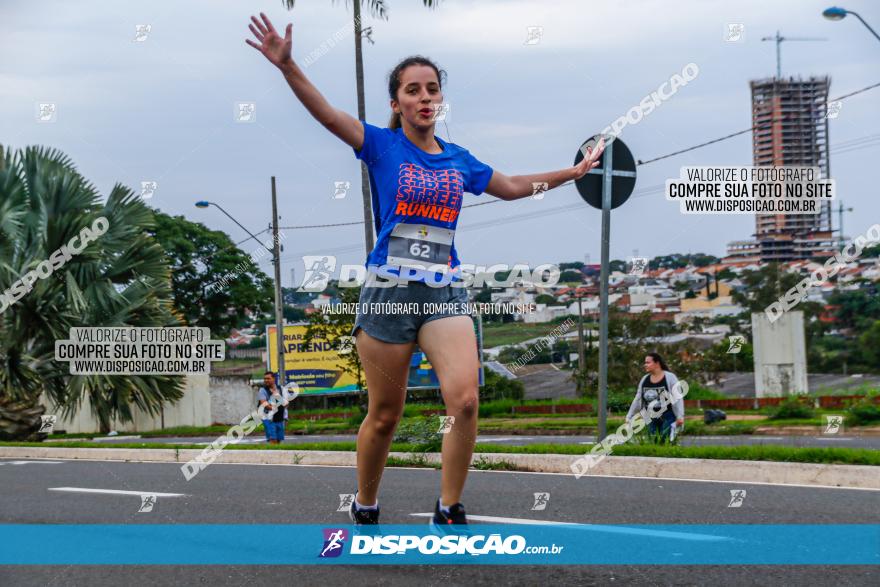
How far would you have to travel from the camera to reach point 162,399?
20.5 metres

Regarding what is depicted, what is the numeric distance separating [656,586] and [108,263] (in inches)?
743

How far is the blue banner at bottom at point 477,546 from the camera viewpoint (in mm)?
4613

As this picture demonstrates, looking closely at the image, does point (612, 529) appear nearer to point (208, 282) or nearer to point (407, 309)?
point (407, 309)

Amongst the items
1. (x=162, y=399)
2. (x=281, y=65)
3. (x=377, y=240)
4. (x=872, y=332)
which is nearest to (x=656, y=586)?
(x=377, y=240)

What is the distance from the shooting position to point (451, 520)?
439cm

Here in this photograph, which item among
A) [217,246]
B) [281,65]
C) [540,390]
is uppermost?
[217,246]

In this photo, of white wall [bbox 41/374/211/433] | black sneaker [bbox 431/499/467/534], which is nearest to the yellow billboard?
white wall [bbox 41/374/211/433]

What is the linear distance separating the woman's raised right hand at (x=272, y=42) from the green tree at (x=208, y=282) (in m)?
58.0

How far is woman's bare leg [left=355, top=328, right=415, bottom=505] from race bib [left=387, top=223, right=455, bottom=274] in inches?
12.9

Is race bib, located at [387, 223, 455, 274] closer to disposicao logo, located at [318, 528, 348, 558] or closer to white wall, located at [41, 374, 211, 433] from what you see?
disposicao logo, located at [318, 528, 348, 558]

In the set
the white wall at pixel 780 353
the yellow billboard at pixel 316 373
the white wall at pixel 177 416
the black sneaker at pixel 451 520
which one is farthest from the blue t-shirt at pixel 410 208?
the yellow billboard at pixel 316 373

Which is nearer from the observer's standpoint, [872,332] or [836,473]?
[836,473]

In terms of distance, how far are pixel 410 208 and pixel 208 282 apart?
61.2m

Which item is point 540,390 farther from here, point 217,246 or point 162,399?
point 162,399
